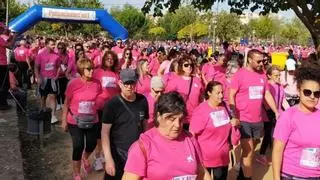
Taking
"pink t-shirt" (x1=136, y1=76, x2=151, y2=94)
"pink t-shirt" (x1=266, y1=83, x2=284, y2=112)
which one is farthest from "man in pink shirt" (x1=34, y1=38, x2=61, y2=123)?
"pink t-shirt" (x1=266, y1=83, x2=284, y2=112)

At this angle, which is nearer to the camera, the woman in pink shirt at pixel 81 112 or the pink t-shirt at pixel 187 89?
the woman in pink shirt at pixel 81 112

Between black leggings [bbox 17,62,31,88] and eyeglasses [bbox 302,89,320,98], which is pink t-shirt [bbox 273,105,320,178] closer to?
eyeglasses [bbox 302,89,320,98]

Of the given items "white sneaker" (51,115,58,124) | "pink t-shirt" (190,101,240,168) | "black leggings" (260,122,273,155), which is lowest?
"white sneaker" (51,115,58,124)

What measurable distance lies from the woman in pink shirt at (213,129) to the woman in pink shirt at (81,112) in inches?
65.6

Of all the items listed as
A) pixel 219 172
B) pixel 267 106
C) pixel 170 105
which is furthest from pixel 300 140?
pixel 267 106

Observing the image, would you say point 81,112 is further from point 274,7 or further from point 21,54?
point 21,54

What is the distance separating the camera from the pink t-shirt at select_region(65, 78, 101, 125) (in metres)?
6.57

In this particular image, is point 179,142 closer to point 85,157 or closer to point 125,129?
point 125,129

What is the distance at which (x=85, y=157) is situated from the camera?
704 centimetres

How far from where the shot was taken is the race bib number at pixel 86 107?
6539mm

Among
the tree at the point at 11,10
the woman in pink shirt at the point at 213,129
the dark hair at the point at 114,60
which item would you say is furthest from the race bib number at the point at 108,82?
the tree at the point at 11,10

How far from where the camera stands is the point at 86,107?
6.61 meters

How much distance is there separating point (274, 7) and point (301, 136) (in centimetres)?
886

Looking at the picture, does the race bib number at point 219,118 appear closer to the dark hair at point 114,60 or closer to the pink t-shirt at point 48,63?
the dark hair at point 114,60
